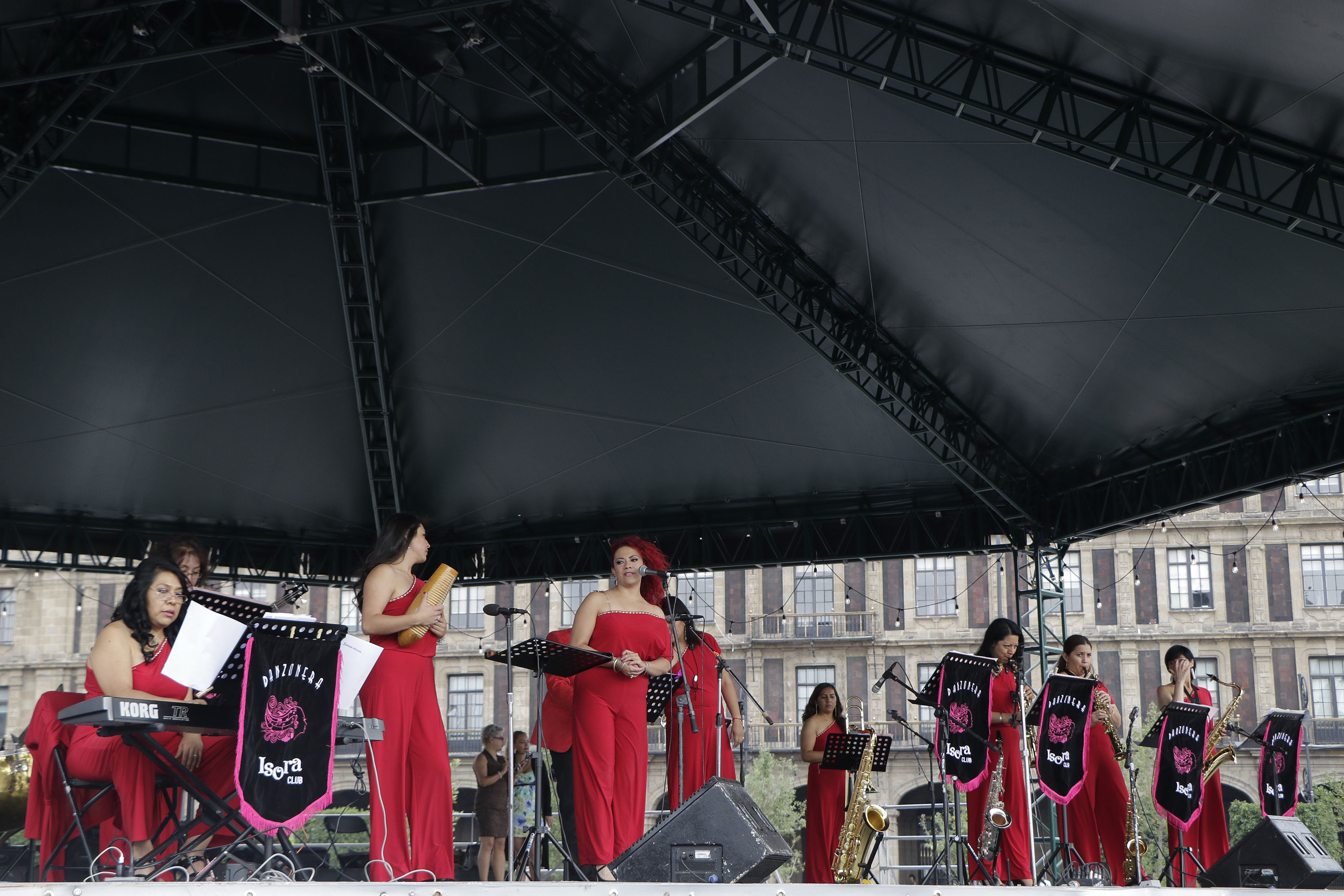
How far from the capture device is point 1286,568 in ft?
124

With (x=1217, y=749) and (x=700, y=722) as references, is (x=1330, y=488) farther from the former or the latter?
(x=700, y=722)

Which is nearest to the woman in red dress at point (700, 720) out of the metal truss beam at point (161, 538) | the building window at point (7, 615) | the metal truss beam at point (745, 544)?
the metal truss beam at point (745, 544)

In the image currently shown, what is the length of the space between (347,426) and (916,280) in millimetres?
5999

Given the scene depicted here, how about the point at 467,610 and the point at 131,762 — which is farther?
the point at 467,610

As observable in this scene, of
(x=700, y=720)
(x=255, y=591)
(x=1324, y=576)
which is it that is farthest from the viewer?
(x=255, y=591)

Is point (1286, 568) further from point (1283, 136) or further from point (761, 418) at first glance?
point (1283, 136)

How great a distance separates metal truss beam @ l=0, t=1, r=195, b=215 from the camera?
7.12m

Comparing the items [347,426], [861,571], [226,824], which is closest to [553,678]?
[226,824]

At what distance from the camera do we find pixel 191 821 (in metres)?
4.83

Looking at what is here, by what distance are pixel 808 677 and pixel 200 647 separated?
36641 millimetres

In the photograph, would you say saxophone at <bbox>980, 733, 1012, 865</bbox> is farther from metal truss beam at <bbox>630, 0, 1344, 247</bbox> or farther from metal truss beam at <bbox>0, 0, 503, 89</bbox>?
metal truss beam at <bbox>0, 0, 503, 89</bbox>

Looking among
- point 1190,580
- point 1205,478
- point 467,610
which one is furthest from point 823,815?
point 467,610

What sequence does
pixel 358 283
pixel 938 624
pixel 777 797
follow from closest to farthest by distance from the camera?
pixel 358 283
pixel 777 797
pixel 938 624

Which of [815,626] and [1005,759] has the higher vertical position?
[815,626]
